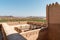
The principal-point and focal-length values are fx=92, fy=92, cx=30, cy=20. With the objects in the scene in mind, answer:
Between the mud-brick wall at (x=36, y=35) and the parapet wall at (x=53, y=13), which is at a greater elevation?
the parapet wall at (x=53, y=13)

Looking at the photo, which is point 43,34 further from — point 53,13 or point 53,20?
point 53,13

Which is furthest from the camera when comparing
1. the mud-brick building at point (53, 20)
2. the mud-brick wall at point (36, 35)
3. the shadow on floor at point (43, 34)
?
the mud-brick building at point (53, 20)

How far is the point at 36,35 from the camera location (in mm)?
8578

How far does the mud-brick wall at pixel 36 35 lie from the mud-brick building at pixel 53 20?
77 centimetres

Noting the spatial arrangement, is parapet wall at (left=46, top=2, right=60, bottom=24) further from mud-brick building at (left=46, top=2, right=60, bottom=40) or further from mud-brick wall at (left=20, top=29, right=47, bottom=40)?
mud-brick wall at (left=20, top=29, right=47, bottom=40)

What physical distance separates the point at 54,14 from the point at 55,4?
3.44 ft

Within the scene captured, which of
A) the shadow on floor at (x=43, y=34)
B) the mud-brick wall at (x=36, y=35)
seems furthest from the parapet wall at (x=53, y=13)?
the mud-brick wall at (x=36, y=35)

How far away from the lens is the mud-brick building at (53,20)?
367 inches

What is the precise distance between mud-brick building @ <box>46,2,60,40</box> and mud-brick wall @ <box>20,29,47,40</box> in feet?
2.53

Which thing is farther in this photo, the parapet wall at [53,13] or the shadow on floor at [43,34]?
the parapet wall at [53,13]

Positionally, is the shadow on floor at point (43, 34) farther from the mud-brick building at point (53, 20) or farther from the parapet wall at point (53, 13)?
the parapet wall at point (53, 13)

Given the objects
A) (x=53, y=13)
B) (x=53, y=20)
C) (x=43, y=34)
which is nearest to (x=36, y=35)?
(x=43, y=34)

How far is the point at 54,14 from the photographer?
9711mm

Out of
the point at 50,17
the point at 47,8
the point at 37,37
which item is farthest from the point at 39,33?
the point at 47,8
